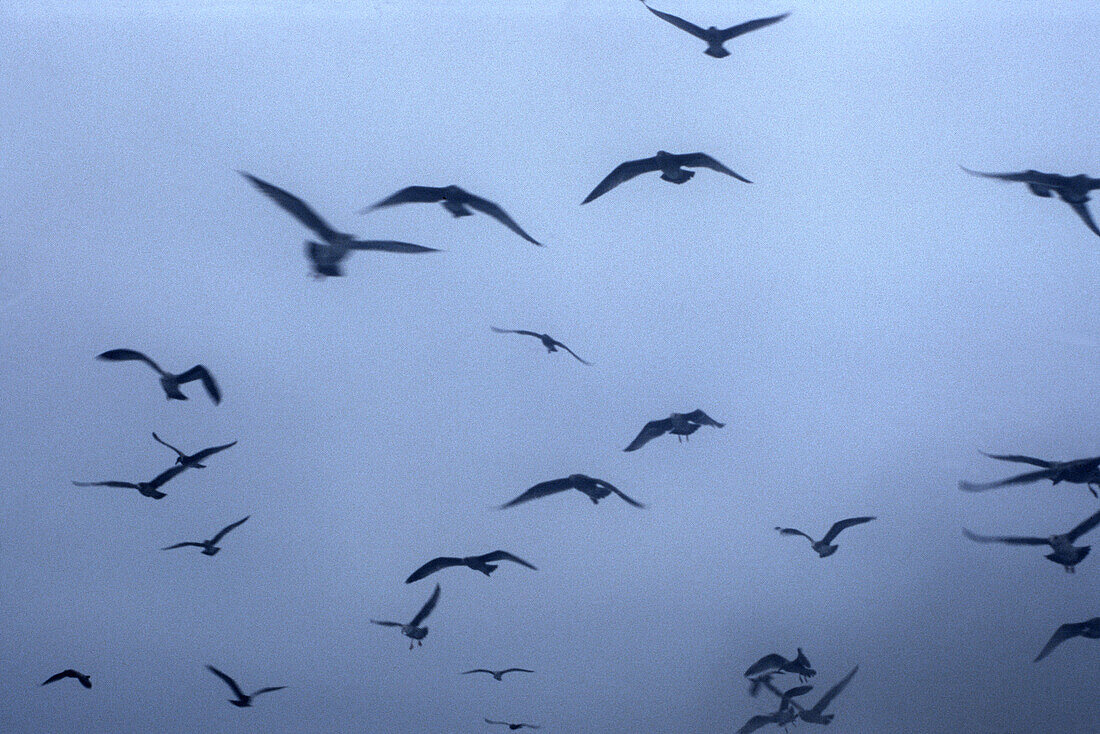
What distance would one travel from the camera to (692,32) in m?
4.69

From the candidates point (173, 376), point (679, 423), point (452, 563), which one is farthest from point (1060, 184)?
point (173, 376)

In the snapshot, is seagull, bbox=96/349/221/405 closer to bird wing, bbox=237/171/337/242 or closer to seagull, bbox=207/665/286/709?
bird wing, bbox=237/171/337/242

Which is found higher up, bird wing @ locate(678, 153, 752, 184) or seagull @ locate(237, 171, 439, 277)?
bird wing @ locate(678, 153, 752, 184)

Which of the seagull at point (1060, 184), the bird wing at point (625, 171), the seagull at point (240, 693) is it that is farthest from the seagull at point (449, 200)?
the seagull at point (240, 693)

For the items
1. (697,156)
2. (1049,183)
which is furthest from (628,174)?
(1049,183)

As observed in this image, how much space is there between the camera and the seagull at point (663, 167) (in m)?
5.04

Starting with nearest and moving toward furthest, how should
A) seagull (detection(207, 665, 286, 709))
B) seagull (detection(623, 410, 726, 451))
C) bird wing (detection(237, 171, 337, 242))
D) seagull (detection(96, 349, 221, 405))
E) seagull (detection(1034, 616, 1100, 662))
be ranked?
bird wing (detection(237, 171, 337, 242)), seagull (detection(96, 349, 221, 405)), seagull (detection(623, 410, 726, 451)), seagull (detection(1034, 616, 1100, 662)), seagull (detection(207, 665, 286, 709))

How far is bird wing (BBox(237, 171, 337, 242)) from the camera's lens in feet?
13.8

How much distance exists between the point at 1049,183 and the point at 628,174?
7.05ft

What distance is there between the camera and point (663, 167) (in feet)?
16.5

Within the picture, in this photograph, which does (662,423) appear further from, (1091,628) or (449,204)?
(1091,628)

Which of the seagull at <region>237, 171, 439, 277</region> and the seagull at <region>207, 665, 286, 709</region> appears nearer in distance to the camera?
the seagull at <region>237, 171, 439, 277</region>

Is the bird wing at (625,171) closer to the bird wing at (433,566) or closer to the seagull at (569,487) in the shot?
the seagull at (569,487)

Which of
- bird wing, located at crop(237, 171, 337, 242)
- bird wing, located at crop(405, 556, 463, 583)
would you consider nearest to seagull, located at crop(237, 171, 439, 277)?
bird wing, located at crop(237, 171, 337, 242)
